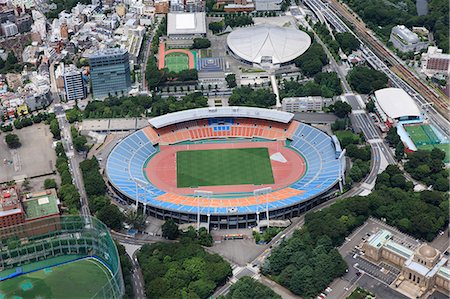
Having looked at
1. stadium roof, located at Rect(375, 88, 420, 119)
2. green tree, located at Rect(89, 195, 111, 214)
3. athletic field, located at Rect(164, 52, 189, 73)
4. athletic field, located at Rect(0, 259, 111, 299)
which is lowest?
athletic field, located at Rect(0, 259, 111, 299)

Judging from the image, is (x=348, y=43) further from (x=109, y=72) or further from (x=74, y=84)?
(x=74, y=84)

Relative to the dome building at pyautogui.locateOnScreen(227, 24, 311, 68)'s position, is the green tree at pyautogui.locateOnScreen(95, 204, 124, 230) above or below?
below

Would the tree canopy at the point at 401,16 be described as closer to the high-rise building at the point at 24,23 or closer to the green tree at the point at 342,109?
the green tree at the point at 342,109

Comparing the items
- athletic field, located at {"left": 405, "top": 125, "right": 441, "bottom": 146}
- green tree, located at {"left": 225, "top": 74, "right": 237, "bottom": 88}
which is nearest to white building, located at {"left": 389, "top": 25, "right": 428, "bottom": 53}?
athletic field, located at {"left": 405, "top": 125, "right": 441, "bottom": 146}

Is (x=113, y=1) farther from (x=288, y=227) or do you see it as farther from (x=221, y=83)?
(x=288, y=227)

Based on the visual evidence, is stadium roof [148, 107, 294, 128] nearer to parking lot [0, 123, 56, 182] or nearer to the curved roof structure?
parking lot [0, 123, 56, 182]

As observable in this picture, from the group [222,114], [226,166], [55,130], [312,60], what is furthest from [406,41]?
[55,130]

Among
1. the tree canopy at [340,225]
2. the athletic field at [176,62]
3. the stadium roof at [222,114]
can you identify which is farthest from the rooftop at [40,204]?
the athletic field at [176,62]

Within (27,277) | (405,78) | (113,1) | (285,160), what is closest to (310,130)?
(285,160)
